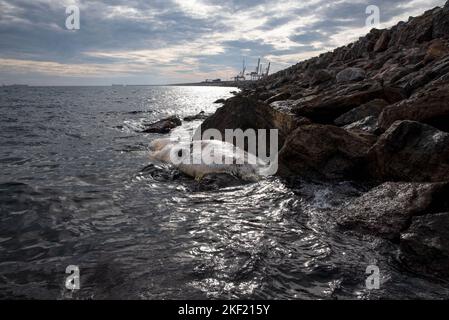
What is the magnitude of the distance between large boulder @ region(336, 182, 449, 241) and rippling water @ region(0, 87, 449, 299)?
258 mm

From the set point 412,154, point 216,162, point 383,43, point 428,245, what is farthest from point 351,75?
point 428,245

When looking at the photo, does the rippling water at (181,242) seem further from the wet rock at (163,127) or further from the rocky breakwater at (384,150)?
the wet rock at (163,127)

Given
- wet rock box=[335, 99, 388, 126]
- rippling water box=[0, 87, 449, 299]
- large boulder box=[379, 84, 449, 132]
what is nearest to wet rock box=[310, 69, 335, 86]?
wet rock box=[335, 99, 388, 126]

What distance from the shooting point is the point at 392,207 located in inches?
196

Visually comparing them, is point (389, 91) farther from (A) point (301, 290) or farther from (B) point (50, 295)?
(B) point (50, 295)

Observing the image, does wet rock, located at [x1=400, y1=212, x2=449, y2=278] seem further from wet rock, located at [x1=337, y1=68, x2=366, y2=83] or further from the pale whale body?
wet rock, located at [x1=337, y1=68, x2=366, y2=83]

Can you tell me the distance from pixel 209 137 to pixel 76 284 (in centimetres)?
838

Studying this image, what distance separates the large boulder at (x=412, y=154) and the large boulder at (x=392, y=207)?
35.2 inches

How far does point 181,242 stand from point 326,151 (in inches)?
167

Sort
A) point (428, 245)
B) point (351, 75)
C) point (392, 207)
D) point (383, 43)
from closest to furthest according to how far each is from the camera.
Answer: point (428, 245), point (392, 207), point (351, 75), point (383, 43)

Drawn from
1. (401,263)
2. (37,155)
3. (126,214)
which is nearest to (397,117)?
(401,263)

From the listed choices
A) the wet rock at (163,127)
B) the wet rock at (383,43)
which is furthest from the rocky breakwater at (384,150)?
the wet rock at (383,43)

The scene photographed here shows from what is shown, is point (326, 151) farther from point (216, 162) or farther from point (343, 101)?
point (343, 101)

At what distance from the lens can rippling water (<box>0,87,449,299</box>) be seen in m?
3.89
